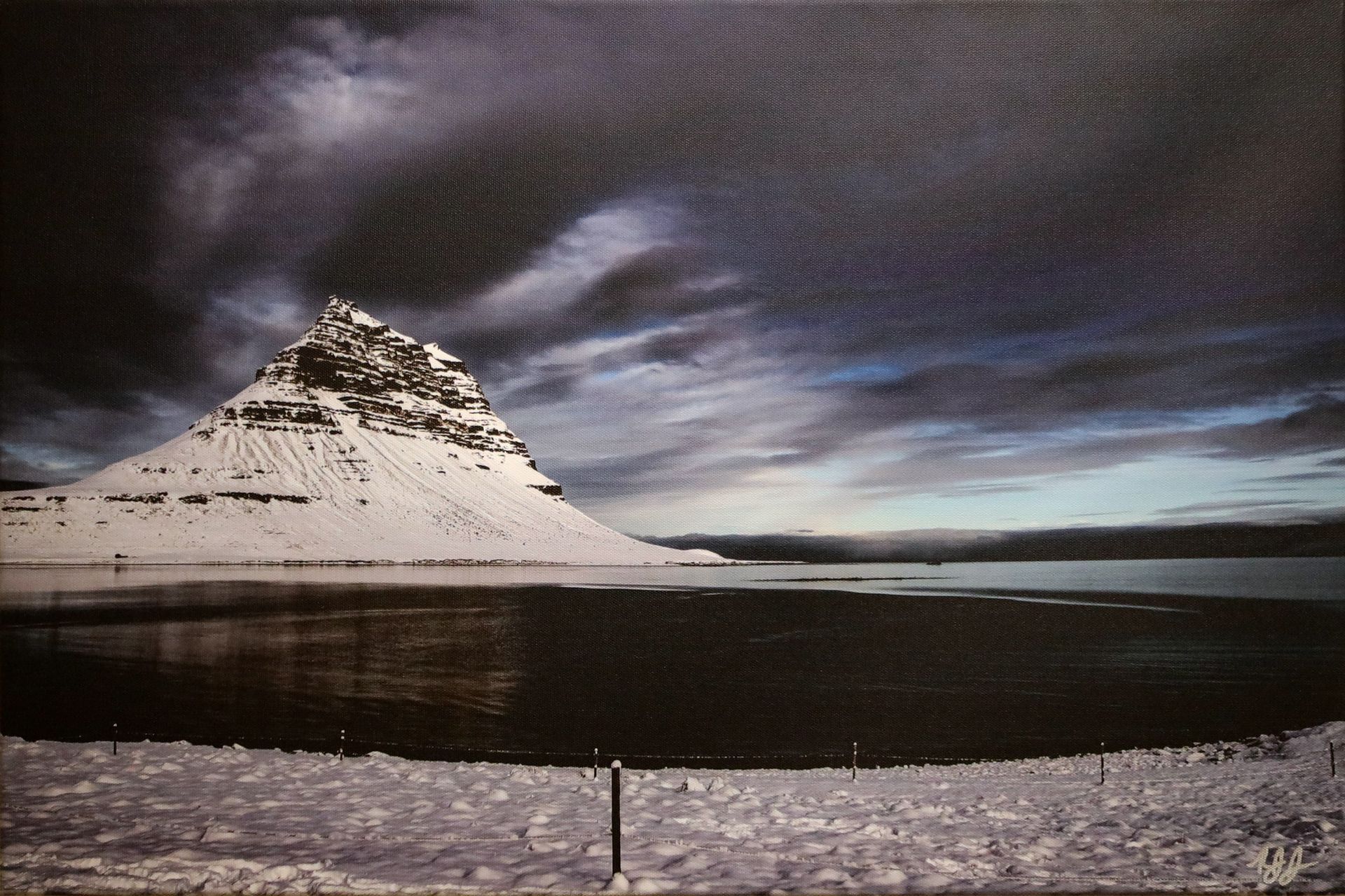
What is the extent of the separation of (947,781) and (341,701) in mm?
17767

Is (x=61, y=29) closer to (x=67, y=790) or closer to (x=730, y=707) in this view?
(x=67, y=790)

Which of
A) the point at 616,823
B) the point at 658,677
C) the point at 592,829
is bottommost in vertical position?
the point at 658,677

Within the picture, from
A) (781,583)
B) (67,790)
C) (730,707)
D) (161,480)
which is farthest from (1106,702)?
(161,480)

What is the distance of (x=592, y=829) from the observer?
758cm

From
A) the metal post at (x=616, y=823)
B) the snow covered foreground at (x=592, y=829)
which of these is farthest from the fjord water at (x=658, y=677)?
the metal post at (x=616, y=823)

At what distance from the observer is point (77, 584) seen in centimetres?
7938
